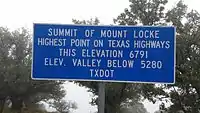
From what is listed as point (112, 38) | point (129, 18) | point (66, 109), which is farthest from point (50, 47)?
point (66, 109)

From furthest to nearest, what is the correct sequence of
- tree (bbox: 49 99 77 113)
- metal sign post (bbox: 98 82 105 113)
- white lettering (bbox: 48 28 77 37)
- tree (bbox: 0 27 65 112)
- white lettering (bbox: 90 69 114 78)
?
tree (bbox: 49 99 77 113) → tree (bbox: 0 27 65 112) → metal sign post (bbox: 98 82 105 113) → white lettering (bbox: 48 28 77 37) → white lettering (bbox: 90 69 114 78)

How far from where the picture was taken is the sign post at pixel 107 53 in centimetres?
995

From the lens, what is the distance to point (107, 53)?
32.8ft

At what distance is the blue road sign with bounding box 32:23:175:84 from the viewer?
995cm

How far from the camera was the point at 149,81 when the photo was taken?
9.98 m

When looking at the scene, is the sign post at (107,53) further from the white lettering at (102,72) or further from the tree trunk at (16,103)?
the tree trunk at (16,103)

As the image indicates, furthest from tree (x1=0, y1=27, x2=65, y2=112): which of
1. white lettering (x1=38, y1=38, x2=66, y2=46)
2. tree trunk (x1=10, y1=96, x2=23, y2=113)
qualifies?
white lettering (x1=38, y1=38, x2=66, y2=46)

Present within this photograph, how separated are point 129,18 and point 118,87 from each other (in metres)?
9.82

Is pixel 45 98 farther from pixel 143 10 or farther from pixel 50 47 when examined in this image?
pixel 50 47

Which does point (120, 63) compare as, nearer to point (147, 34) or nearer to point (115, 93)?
point (147, 34)

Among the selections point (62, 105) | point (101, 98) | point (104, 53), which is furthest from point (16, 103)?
point (104, 53)

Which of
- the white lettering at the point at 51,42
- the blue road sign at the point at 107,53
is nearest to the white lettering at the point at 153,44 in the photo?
the blue road sign at the point at 107,53

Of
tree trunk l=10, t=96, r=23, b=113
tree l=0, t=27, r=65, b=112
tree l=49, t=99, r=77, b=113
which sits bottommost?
tree l=49, t=99, r=77, b=113

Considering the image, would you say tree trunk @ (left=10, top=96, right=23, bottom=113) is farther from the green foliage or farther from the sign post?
the sign post
